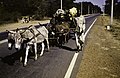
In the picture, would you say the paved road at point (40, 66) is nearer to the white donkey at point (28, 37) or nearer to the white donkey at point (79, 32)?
the white donkey at point (28, 37)

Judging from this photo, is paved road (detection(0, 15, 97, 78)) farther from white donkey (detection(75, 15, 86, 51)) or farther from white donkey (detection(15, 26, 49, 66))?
white donkey (detection(75, 15, 86, 51))

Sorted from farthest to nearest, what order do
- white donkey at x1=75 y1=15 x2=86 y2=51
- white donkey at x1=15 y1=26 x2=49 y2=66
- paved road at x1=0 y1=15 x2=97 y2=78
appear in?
white donkey at x1=75 y1=15 x2=86 y2=51 → white donkey at x1=15 y1=26 x2=49 y2=66 → paved road at x1=0 y1=15 x2=97 y2=78

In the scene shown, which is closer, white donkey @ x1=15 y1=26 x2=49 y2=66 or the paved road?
the paved road

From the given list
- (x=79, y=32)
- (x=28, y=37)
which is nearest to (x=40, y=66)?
(x=28, y=37)

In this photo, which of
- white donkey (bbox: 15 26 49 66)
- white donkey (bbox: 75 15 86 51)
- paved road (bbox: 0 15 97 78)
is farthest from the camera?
white donkey (bbox: 75 15 86 51)

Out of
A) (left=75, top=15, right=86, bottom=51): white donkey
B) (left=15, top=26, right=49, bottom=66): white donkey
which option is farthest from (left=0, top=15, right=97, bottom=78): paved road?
(left=75, top=15, right=86, bottom=51): white donkey

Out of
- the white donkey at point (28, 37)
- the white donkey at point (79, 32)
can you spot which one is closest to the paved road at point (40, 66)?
the white donkey at point (28, 37)

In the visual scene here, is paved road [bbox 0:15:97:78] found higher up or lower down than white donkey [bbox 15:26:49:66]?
lower down

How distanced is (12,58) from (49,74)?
10.8 feet

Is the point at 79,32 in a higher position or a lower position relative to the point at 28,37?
lower

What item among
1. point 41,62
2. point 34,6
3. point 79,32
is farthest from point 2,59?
point 34,6

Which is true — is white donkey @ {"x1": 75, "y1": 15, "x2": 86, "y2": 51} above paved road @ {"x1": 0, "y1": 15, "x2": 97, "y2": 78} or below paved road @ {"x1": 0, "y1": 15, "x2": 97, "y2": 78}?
above

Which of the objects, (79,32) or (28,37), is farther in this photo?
(79,32)

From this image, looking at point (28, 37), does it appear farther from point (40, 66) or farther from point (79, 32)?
point (79, 32)
